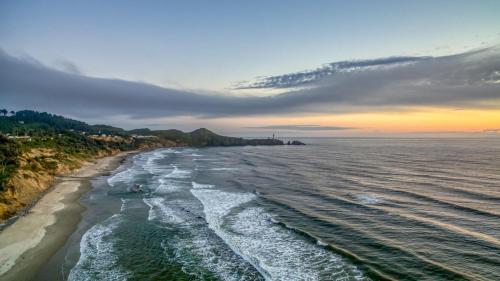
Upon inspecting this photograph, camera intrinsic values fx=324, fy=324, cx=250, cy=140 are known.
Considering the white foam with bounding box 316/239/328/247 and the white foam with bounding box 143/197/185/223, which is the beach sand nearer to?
the white foam with bounding box 143/197/185/223

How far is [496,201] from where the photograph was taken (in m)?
39.6

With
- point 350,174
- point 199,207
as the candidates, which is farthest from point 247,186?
point 350,174

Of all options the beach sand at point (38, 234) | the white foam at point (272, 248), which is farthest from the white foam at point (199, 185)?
the beach sand at point (38, 234)

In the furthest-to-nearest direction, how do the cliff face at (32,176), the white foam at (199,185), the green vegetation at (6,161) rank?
the white foam at (199,185) → the green vegetation at (6,161) → the cliff face at (32,176)

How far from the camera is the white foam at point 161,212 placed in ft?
118

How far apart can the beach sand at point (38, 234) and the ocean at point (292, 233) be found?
1563 millimetres

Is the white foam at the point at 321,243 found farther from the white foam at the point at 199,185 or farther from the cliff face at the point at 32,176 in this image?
the cliff face at the point at 32,176

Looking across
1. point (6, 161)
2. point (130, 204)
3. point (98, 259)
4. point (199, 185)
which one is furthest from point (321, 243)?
point (6, 161)

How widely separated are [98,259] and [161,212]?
548 inches

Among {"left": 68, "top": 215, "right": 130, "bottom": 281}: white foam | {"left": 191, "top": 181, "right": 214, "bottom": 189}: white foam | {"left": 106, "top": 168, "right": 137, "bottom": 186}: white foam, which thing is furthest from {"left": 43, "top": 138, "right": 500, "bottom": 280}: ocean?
{"left": 106, "top": 168, "right": 137, "bottom": 186}: white foam

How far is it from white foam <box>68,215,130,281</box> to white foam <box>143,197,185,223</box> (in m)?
5.15

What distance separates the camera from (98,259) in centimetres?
2508

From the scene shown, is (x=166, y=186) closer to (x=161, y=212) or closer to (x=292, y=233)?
(x=161, y=212)

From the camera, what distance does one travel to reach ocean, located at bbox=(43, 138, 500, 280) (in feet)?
75.2
